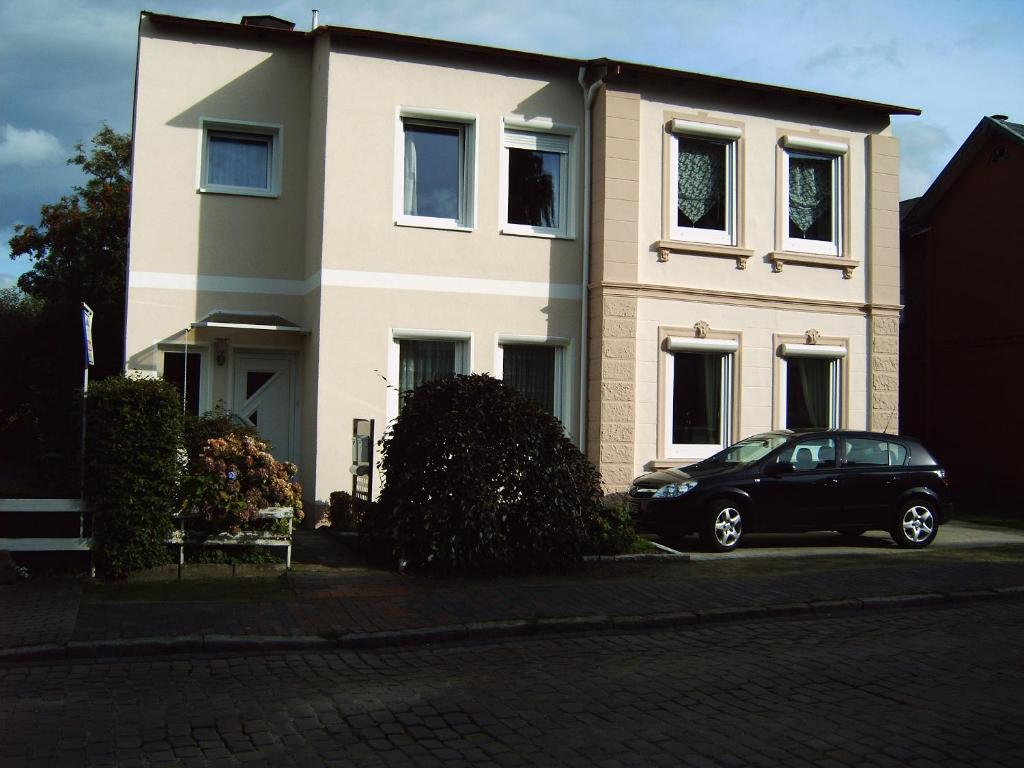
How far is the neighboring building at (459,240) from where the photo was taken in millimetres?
14516

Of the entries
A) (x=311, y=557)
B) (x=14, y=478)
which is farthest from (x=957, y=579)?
(x=14, y=478)

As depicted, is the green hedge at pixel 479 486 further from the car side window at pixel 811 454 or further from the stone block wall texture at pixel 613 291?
the stone block wall texture at pixel 613 291

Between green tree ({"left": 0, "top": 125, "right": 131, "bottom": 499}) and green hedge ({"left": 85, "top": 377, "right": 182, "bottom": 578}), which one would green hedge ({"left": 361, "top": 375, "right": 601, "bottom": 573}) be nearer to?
green hedge ({"left": 85, "top": 377, "right": 182, "bottom": 578})

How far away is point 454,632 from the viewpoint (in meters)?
8.44

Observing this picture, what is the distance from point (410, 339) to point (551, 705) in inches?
355

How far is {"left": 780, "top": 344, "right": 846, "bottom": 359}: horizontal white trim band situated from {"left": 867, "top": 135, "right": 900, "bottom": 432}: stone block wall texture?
672 millimetres

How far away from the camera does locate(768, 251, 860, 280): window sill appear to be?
642 inches

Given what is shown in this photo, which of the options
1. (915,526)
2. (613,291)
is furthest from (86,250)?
(915,526)

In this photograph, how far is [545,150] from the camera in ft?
51.3

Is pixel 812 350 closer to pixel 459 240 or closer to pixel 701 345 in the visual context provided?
pixel 701 345

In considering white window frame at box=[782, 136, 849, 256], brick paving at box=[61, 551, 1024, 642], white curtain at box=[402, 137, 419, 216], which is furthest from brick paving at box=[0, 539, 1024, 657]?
white window frame at box=[782, 136, 849, 256]

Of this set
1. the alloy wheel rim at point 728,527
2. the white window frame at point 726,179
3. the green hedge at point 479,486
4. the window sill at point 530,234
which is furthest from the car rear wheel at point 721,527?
the window sill at point 530,234

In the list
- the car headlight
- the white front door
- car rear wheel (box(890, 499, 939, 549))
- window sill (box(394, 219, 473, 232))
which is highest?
window sill (box(394, 219, 473, 232))

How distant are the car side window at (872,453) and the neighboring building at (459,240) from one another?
2.48 m
